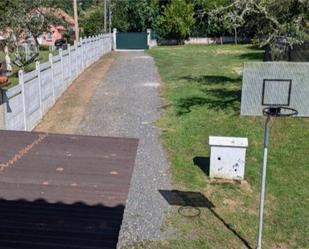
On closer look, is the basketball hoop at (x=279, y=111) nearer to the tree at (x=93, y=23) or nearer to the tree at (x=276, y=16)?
the tree at (x=276, y=16)

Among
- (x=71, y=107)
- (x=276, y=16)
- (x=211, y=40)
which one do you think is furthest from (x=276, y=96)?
(x=211, y=40)

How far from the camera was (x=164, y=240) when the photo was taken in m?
5.83

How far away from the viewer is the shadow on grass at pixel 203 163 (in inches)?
338

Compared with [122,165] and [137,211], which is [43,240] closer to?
[122,165]

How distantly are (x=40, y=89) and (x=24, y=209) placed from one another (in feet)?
27.9

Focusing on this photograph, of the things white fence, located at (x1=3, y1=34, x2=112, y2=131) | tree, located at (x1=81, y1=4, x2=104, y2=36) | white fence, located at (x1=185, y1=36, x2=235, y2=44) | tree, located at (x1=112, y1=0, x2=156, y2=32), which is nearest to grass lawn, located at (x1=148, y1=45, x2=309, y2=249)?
white fence, located at (x1=3, y1=34, x2=112, y2=131)

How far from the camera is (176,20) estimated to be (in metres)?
48.9

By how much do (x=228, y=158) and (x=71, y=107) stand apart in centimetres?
744

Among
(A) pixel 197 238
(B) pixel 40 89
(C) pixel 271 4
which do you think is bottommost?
(A) pixel 197 238

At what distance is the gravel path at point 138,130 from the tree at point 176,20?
27.3m

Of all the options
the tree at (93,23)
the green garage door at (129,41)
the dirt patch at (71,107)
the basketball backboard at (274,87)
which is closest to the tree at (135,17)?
the tree at (93,23)

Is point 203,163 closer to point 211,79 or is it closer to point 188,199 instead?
point 188,199

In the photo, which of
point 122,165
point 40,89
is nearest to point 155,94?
point 40,89

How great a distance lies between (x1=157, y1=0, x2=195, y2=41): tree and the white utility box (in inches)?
1682
